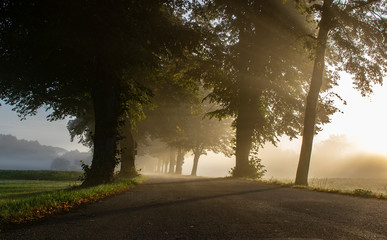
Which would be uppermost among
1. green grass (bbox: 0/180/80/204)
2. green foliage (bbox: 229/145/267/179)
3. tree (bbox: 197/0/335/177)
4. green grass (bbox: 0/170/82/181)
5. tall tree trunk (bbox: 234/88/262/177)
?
tree (bbox: 197/0/335/177)

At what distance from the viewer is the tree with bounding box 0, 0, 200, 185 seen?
9031mm

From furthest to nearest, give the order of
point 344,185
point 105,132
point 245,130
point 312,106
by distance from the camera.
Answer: point 344,185
point 245,130
point 312,106
point 105,132

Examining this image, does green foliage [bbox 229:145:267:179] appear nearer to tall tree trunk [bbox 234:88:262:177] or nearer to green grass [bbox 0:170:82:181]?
tall tree trunk [bbox 234:88:262:177]

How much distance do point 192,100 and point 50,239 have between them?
60.1ft

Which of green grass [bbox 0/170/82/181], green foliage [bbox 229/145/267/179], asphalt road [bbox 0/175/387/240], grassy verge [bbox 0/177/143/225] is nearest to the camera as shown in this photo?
asphalt road [bbox 0/175/387/240]

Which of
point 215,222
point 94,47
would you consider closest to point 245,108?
point 94,47

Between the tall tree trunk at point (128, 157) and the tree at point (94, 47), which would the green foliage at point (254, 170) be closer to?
the tall tree trunk at point (128, 157)

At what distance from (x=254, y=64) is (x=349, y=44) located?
5523 millimetres

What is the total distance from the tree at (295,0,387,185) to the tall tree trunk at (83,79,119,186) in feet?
29.0

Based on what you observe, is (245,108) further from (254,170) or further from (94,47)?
(94,47)

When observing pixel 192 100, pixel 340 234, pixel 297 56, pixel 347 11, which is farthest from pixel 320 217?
pixel 192 100

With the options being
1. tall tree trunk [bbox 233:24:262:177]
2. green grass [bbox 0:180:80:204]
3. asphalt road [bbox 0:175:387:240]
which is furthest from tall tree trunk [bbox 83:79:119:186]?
tall tree trunk [bbox 233:24:262:177]

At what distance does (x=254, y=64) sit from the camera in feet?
57.1

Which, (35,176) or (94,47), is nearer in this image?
(94,47)
